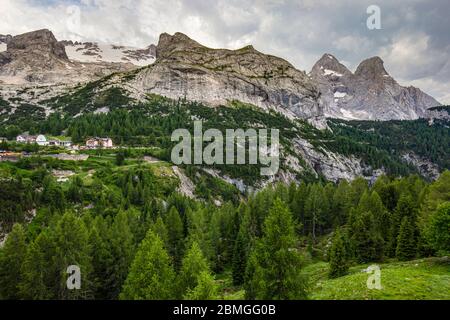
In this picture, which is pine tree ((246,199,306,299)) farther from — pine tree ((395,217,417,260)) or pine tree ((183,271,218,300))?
pine tree ((395,217,417,260))

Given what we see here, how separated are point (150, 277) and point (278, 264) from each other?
13.0 m

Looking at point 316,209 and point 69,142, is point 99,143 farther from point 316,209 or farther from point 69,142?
point 316,209

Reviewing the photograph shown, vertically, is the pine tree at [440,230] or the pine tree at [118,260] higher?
the pine tree at [440,230]

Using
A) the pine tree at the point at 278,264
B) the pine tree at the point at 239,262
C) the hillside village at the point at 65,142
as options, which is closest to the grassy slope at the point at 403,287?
the pine tree at the point at 278,264

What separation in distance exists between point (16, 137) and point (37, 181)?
101335 millimetres

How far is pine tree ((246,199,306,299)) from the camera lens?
2959 centimetres

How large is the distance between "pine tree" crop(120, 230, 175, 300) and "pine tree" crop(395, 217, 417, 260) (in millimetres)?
36448

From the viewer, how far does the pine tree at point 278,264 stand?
29594 mm

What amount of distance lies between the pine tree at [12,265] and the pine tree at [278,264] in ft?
106

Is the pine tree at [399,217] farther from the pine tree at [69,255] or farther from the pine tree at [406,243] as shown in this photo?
the pine tree at [69,255]

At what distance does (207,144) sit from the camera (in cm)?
19688

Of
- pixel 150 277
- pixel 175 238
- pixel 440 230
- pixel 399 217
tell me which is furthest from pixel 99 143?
pixel 440 230

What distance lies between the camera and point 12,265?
4581 cm
